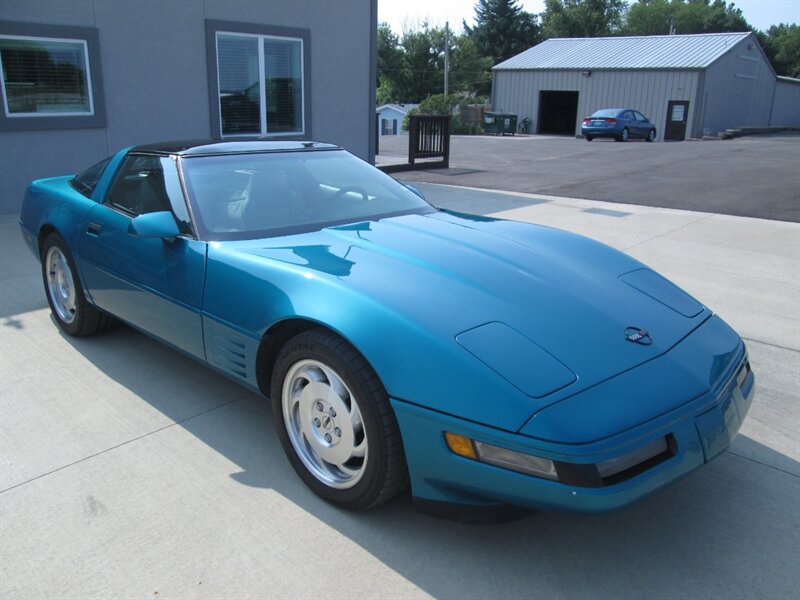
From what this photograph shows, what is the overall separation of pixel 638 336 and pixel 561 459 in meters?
0.72

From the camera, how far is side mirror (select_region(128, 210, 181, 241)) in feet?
10.3

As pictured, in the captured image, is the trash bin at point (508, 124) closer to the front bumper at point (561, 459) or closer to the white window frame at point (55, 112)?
the white window frame at point (55, 112)

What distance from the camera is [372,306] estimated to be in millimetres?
2441

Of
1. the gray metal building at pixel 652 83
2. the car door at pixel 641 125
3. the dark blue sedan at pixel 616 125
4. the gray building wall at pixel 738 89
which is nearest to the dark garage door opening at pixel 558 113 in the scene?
the gray metal building at pixel 652 83

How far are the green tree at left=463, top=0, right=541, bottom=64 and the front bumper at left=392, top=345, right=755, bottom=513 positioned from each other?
73.6m

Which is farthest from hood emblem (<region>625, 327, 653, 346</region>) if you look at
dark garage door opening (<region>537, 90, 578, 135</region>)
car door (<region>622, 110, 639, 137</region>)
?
dark garage door opening (<region>537, 90, 578, 135</region>)

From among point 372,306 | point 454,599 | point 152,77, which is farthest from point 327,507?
point 152,77

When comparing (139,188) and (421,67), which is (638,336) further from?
(421,67)

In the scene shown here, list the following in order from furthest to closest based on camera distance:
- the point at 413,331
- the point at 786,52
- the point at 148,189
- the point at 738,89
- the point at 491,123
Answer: the point at 786,52
the point at 738,89
the point at 491,123
the point at 148,189
the point at 413,331

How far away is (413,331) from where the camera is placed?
2.31 metres

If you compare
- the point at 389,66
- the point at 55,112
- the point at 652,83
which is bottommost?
the point at 55,112

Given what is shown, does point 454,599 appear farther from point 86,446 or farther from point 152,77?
point 152,77

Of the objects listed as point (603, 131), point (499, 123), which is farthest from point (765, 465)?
point (499, 123)

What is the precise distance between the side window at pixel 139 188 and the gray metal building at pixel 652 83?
118ft
